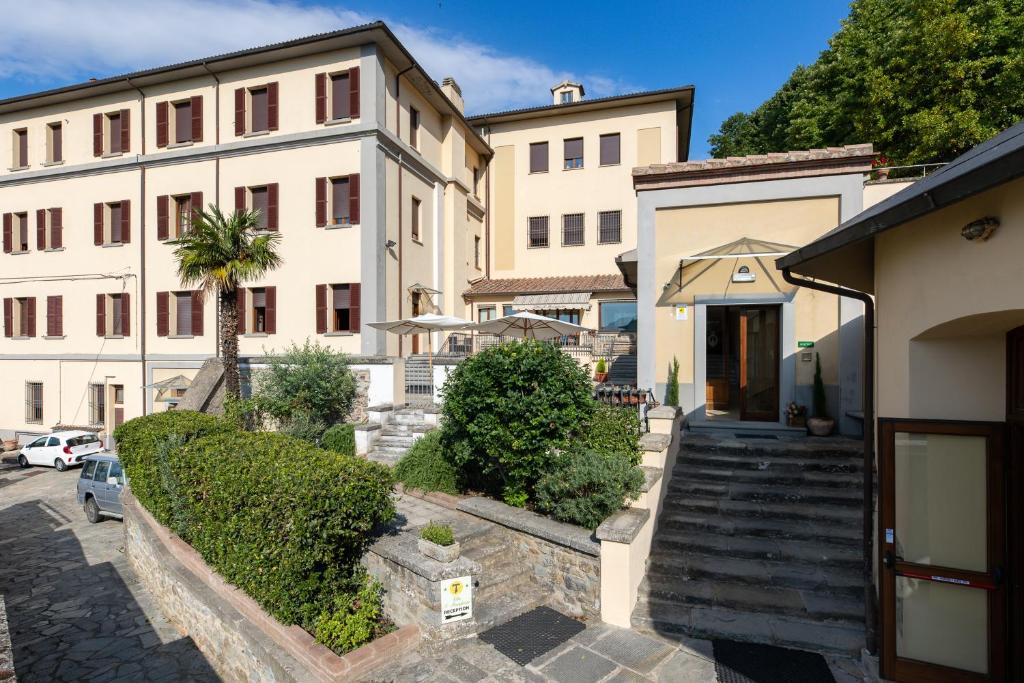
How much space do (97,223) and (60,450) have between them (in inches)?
342

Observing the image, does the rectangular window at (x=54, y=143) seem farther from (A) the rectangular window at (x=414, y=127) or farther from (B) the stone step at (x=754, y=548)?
(B) the stone step at (x=754, y=548)

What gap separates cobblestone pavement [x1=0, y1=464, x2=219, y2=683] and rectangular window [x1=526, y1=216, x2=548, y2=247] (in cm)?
1903

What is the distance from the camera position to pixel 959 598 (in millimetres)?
4191

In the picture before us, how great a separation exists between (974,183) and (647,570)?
17.1 feet

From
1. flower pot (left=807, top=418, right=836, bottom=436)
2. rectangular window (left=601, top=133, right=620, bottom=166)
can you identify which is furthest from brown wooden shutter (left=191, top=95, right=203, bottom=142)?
flower pot (left=807, top=418, right=836, bottom=436)

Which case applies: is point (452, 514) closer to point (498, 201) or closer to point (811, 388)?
point (811, 388)

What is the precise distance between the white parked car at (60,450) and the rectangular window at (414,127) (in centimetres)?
1650

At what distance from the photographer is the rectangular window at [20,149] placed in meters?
21.0

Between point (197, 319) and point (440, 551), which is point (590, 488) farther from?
point (197, 319)

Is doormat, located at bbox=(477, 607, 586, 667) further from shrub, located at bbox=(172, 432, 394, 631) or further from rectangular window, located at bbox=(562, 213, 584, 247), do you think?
rectangular window, located at bbox=(562, 213, 584, 247)

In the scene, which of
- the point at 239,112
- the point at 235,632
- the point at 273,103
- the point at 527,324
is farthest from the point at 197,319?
the point at 235,632

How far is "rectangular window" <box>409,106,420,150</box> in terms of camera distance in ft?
61.7

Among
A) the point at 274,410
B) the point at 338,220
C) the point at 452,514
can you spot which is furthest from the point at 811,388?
the point at 338,220

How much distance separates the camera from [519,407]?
23.3 feet
